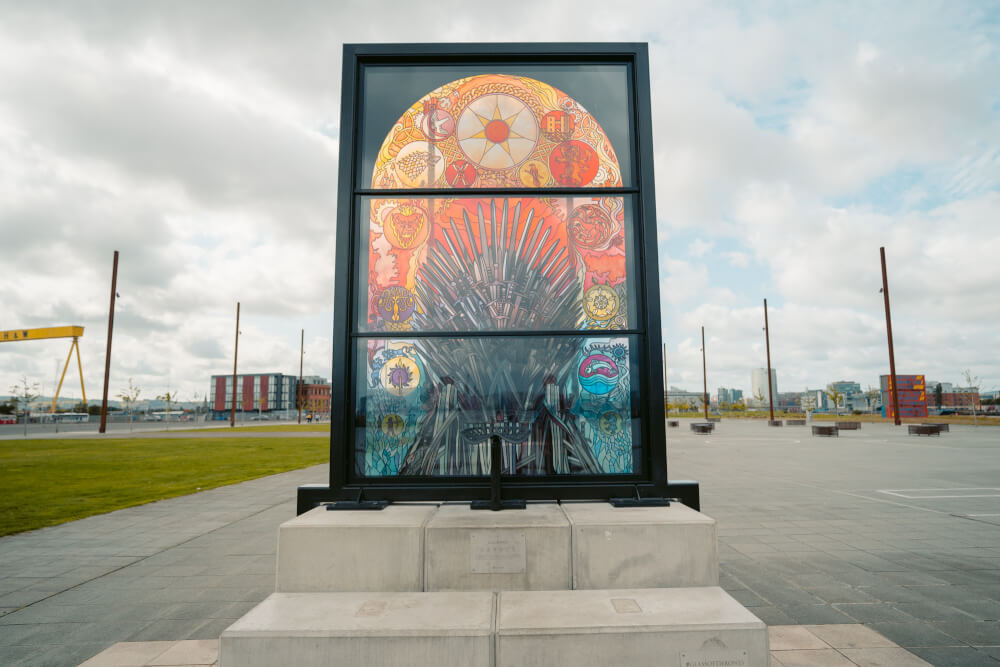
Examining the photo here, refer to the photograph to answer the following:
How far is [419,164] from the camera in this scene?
3754 millimetres

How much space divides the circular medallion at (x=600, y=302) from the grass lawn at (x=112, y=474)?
7.41 meters

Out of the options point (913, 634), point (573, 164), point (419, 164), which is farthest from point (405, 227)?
point (913, 634)

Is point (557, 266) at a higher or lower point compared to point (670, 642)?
higher

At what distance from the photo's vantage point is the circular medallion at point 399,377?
140 inches

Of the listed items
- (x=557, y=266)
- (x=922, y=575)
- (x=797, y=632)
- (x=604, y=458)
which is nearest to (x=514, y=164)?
(x=557, y=266)

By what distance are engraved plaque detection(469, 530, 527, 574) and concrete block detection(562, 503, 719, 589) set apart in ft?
0.98

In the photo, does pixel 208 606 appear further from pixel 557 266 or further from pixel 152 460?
pixel 152 460

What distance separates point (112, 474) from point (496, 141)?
12381mm

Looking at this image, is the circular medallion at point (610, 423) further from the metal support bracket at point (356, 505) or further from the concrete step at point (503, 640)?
the metal support bracket at point (356, 505)

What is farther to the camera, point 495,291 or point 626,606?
point 495,291

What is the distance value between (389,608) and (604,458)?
1654 millimetres

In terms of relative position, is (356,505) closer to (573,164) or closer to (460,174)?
(460,174)

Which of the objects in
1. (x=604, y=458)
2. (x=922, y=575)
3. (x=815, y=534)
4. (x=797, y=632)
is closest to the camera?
(x=797, y=632)

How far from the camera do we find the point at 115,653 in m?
3.09
